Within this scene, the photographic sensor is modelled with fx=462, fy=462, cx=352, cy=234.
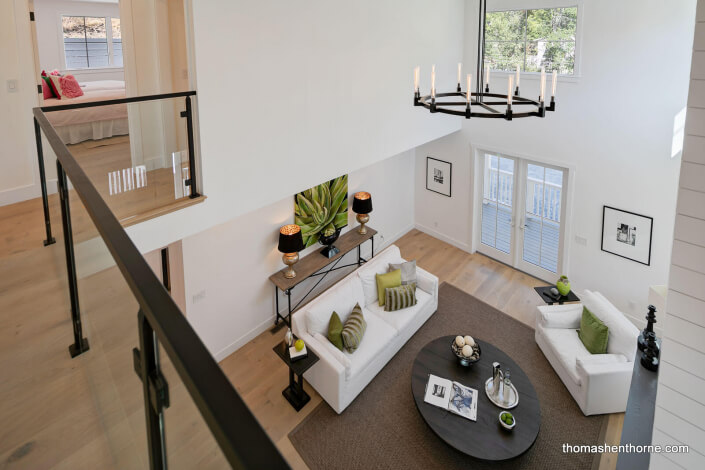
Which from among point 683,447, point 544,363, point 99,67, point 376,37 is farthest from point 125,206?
point 99,67

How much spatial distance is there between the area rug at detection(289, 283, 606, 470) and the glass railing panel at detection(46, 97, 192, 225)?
9.57 feet

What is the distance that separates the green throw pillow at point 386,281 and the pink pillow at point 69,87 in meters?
4.74

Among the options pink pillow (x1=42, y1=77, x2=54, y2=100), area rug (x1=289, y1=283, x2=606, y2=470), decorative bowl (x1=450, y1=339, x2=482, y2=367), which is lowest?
area rug (x1=289, y1=283, x2=606, y2=470)

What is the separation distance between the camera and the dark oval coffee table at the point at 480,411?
443 cm

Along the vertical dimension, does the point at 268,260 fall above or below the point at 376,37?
below

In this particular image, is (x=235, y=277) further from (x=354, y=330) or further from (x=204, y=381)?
(x=204, y=381)

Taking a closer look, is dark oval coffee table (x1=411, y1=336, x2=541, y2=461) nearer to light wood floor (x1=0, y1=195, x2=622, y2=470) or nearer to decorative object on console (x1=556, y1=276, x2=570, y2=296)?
decorative object on console (x1=556, y1=276, x2=570, y2=296)

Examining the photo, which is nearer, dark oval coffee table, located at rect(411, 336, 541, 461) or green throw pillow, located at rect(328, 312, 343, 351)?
dark oval coffee table, located at rect(411, 336, 541, 461)

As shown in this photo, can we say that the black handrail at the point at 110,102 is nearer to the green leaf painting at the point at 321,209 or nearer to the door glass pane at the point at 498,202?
the green leaf painting at the point at 321,209

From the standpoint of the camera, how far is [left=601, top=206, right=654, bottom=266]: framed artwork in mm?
6078

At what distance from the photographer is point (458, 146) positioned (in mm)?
8164

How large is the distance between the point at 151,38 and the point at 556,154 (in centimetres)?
555

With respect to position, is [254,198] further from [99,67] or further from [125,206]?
[99,67]

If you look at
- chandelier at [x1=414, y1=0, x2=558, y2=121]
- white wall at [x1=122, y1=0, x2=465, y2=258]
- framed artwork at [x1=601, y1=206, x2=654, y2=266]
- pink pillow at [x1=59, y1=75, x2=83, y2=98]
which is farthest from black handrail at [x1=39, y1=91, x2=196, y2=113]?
framed artwork at [x1=601, y1=206, x2=654, y2=266]
